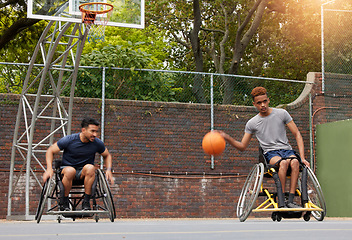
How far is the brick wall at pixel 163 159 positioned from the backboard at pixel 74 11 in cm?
271

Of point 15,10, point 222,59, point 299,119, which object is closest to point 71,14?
point 299,119

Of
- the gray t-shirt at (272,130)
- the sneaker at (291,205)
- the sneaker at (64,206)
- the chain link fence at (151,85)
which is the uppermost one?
the chain link fence at (151,85)

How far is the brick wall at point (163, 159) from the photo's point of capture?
13078 mm

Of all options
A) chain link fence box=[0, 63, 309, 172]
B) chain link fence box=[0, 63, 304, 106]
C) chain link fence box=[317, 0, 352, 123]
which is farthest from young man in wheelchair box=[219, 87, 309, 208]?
chain link fence box=[317, 0, 352, 123]

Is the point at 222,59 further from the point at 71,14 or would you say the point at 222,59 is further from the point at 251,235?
the point at 251,235

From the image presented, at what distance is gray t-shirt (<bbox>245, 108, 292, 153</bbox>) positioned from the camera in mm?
7258

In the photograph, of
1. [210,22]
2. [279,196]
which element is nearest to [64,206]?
[279,196]

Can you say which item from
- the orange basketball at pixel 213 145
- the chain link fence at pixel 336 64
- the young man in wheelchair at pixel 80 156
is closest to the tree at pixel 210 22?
the chain link fence at pixel 336 64

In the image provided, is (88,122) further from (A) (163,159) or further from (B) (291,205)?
(A) (163,159)

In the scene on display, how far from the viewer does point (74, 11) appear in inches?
417

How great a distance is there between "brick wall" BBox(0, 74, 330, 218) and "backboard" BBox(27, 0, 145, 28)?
2.71 m

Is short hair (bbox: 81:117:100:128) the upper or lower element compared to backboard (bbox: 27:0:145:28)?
lower

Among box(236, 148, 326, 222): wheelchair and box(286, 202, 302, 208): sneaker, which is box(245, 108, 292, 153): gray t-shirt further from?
box(286, 202, 302, 208): sneaker

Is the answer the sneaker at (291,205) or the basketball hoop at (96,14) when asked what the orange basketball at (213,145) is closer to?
the sneaker at (291,205)
